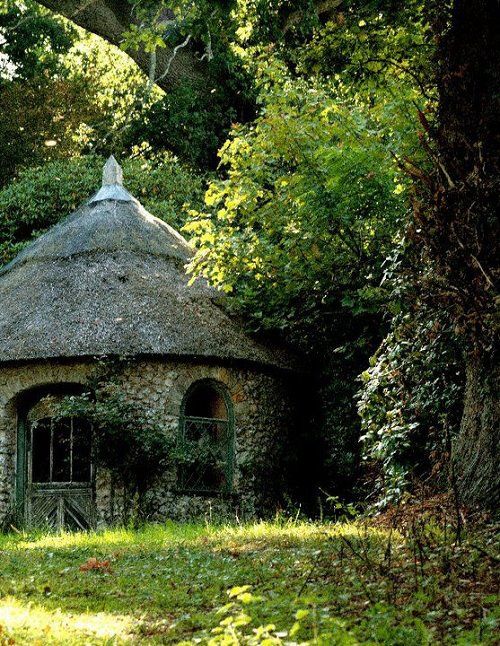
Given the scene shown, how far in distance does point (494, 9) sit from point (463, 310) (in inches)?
91.4

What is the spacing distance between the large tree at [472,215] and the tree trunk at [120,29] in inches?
652

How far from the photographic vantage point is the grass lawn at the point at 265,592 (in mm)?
4930

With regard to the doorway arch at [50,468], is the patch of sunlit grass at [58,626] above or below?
below

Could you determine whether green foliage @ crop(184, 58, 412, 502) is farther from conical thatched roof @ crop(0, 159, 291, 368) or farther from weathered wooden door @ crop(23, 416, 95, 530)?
weathered wooden door @ crop(23, 416, 95, 530)

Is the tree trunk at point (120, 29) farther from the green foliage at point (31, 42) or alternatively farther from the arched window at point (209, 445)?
the arched window at point (209, 445)

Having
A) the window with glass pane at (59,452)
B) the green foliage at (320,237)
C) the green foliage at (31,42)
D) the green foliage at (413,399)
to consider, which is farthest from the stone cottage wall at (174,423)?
the green foliage at (31,42)

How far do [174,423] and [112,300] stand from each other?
6.61 ft

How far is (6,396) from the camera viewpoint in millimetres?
13977

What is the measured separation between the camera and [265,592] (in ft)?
20.2

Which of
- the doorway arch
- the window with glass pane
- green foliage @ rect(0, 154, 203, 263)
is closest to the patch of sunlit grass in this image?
the doorway arch

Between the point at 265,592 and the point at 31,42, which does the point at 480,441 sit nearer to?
the point at 265,592

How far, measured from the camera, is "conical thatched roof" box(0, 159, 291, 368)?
45.3 ft

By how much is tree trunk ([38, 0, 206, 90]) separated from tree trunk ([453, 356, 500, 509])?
57.6ft

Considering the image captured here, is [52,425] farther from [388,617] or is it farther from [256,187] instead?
[388,617]
